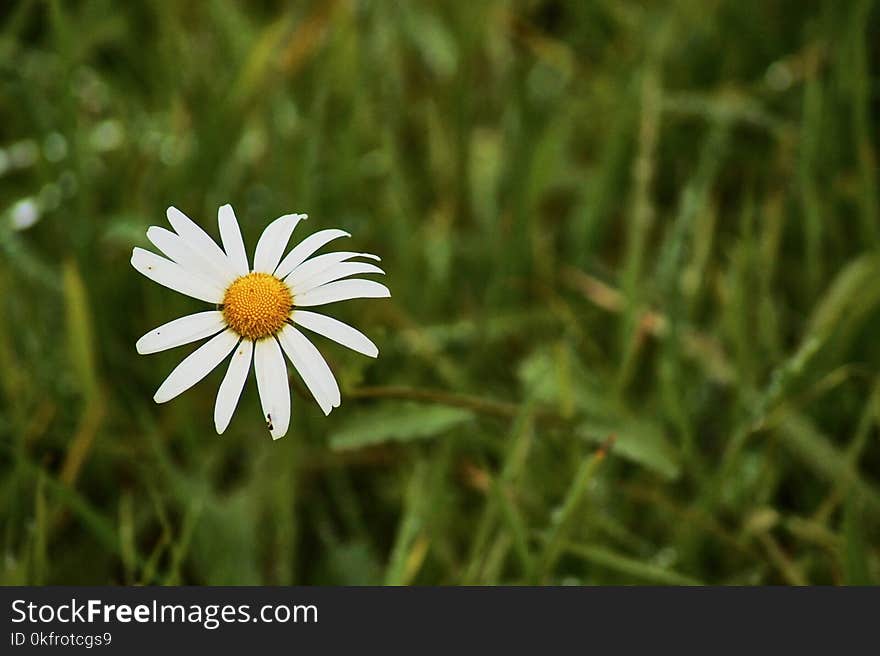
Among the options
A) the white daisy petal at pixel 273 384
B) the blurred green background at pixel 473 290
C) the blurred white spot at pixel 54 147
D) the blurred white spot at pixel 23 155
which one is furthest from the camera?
the blurred white spot at pixel 23 155

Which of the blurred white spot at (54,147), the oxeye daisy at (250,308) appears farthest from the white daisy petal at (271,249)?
the blurred white spot at (54,147)

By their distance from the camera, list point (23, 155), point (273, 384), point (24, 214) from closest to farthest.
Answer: point (273, 384) < point (24, 214) < point (23, 155)

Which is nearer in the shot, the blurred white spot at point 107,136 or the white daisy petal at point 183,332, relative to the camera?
the white daisy petal at point 183,332

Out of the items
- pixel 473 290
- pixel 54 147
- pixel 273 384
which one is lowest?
pixel 273 384

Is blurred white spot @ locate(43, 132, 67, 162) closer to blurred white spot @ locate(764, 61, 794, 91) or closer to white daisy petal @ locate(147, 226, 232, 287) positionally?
white daisy petal @ locate(147, 226, 232, 287)

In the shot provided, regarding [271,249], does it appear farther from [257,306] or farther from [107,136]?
[107,136]

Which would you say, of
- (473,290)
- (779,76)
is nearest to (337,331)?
(473,290)

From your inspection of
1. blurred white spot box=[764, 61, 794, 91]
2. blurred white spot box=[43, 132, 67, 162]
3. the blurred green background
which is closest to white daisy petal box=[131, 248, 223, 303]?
the blurred green background

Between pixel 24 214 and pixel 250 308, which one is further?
pixel 24 214

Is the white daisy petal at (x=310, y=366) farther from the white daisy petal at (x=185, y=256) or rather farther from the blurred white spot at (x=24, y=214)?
the blurred white spot at (x=24, y=214)
